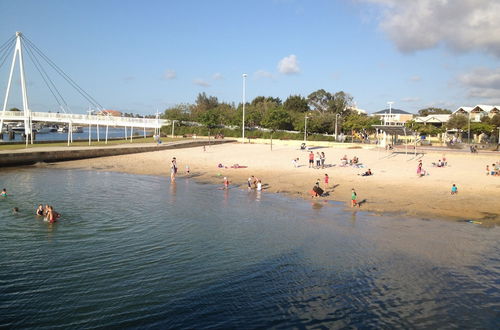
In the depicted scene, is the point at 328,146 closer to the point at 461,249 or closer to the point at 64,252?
the point at 461,249

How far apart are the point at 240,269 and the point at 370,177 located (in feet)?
65.5

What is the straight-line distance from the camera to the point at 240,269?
40.3 ft

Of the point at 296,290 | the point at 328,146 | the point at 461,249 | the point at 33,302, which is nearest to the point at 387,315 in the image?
the point at 296,290

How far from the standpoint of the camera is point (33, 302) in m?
Result: 9.70

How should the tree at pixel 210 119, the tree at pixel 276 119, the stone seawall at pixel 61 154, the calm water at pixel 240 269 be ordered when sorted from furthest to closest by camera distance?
the tree at pixel 210 119
the tree at pixel 276 119
the stone seawall at pixel 61 154
the calm water at pixel 240 269

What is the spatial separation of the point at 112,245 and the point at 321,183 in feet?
56.2

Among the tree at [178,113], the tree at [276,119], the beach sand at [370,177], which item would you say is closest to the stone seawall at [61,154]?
the beach sand at [370,177]

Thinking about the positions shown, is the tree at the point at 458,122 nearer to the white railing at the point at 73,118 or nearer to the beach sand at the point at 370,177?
the beach sand at the point at 370,177

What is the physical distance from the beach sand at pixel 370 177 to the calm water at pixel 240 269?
3.16 meters

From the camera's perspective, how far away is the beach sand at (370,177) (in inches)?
843

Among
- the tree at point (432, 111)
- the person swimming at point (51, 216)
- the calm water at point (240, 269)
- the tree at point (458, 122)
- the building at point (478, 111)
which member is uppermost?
the tree at point (432, 111)

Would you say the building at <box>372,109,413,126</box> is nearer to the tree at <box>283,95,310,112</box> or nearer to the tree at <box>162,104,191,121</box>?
the tree at <box>283,95,310,112</box>

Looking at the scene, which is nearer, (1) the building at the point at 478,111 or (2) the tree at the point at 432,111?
(1) the building at the point at 478,111

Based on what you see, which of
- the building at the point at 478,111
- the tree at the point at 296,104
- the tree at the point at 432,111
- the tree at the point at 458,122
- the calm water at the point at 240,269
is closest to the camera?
the calm water at the point at 240,269
